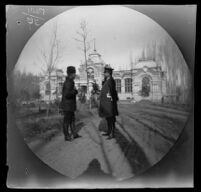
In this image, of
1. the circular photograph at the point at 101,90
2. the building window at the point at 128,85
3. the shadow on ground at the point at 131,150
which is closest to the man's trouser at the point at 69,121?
the circular photograph at the point at 101,90

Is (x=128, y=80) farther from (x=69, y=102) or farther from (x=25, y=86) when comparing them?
(x=25, y=86)

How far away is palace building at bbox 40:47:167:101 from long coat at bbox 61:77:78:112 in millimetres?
63

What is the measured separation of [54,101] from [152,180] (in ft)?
6.13

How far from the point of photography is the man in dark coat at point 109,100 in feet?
11.0

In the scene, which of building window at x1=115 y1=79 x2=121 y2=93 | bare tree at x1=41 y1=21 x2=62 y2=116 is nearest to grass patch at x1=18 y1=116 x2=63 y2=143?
bare tree at x1=41 y1=21 x2=62 y2=116

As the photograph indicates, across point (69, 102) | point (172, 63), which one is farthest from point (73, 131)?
point (172, 63)

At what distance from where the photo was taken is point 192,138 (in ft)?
11.9

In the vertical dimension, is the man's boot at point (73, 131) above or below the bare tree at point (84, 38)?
below

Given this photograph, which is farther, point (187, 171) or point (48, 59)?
point (187, 171)

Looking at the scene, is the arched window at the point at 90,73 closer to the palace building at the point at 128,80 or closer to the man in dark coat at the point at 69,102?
the palace building at the point at 128,80

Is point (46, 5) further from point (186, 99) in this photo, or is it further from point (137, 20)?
point (186, 99)

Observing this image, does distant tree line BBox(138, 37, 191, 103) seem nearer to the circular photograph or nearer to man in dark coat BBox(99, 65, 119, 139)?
the circular photograph

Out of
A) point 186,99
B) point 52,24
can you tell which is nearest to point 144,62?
point 186,99

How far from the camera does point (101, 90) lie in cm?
337
